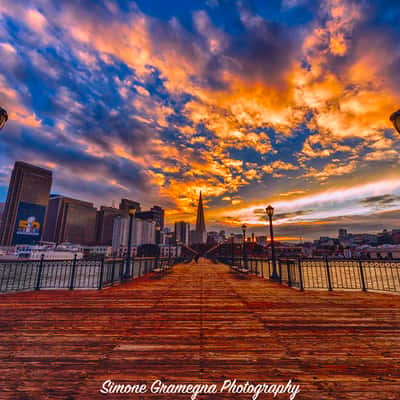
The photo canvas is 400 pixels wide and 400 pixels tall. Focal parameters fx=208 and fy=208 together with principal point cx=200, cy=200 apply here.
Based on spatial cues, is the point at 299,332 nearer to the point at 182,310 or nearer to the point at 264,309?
the point at 264,309

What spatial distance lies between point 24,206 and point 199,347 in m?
240

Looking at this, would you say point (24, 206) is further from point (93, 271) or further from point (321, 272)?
point (321, 272)

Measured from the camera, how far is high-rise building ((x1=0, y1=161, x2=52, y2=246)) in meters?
180

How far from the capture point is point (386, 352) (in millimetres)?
3619

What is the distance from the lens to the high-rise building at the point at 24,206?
18025 cm

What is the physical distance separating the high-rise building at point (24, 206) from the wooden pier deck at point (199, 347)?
233 meters

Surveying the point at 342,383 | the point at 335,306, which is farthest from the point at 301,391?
the point at 335,306

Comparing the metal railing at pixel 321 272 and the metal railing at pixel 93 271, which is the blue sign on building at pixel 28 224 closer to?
the metal railing at pixel 93 271

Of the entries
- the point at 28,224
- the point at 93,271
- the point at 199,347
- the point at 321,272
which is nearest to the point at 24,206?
the point at 28,224

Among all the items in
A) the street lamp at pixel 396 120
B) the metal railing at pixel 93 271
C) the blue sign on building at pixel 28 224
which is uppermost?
the blue sign on building at pixel 28 224

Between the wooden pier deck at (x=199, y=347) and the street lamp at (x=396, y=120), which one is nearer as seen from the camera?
the wooden pier deck at (x=199, y=347)

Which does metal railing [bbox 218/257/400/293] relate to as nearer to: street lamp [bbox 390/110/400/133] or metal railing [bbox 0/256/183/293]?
street lamp [bbox 390/110/400/133]

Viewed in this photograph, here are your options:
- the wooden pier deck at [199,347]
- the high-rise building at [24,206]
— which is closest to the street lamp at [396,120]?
the wooden pier deck at [199,347]

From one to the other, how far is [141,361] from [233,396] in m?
1.56
